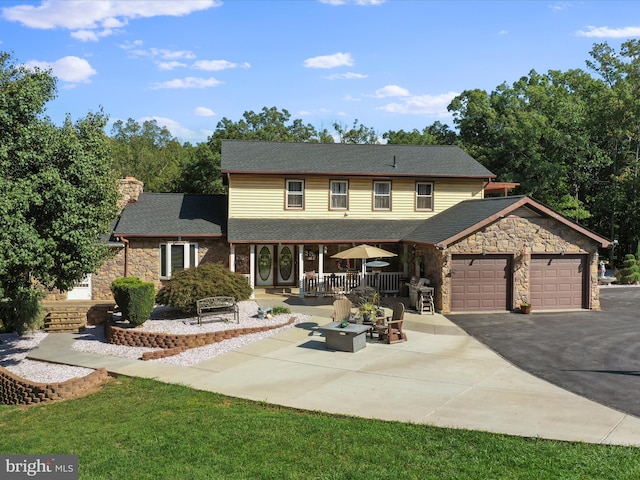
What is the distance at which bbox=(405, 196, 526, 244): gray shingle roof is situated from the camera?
1905cm

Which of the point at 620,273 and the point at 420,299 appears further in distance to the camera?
the point at 620,273

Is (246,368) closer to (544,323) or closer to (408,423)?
(408,423)

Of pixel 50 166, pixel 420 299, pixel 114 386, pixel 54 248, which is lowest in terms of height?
pixel 114 386

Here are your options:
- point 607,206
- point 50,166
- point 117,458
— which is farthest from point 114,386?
point 607,206

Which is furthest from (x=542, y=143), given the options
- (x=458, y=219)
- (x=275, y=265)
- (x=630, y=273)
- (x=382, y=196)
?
(x=275, y=265)

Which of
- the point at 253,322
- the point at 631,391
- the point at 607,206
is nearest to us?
the point at 631,391

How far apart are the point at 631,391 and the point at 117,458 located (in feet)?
32.4

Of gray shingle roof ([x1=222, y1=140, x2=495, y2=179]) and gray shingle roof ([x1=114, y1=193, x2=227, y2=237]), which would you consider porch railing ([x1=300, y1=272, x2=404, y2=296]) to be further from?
gray shingle roof ([x1=222, y1=140, x2=495, y2=179])

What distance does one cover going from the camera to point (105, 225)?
13812 mm

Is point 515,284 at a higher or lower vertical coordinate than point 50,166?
lower

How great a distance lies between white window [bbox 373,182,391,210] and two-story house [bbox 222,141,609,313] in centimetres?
5

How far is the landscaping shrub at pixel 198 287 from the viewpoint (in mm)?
17203

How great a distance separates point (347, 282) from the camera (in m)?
22.1

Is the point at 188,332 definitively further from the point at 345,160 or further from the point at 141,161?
the point at 141,161
